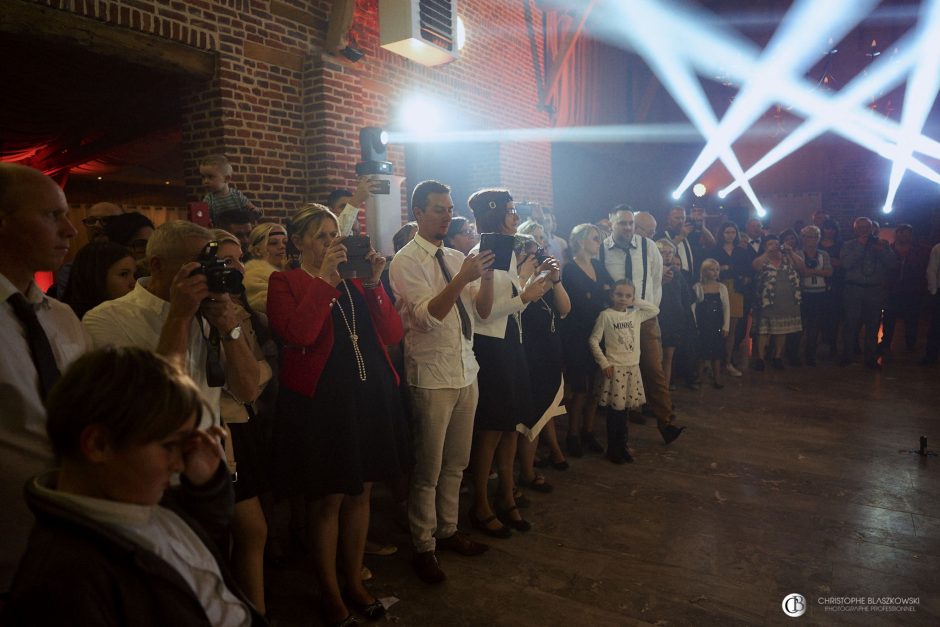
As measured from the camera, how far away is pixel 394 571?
2.79 meters

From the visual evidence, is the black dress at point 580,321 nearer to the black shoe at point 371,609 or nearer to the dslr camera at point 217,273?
the black shoe at point 371,609

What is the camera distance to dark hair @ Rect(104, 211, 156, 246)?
2.77 metres

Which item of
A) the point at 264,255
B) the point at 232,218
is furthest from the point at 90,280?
the point at 232,218

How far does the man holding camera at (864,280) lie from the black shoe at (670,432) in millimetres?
3874

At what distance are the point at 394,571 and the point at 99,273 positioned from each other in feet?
6.10

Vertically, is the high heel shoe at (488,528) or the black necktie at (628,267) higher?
the black necktie at (628,267)

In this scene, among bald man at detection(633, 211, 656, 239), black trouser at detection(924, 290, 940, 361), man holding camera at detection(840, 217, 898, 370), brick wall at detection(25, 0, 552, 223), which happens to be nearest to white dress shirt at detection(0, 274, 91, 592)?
brick wall at detection(25, 0, 552, 223)

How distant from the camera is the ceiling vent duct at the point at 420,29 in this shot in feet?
17.7

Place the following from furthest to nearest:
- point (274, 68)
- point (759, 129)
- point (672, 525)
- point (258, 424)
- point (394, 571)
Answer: point (759, 129)
point (274, 68)
point (672, 525)
point (394, 571)
point (258, 424)

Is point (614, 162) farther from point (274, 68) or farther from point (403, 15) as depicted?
point (274, 68)

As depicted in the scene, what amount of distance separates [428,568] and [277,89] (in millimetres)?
3919

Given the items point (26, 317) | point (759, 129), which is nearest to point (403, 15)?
point (26, 317)

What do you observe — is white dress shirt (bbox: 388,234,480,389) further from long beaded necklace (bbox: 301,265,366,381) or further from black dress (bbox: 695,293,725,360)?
black dress (bbox: 695,293,725,360)

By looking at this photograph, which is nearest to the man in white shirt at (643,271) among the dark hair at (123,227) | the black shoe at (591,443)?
the black shoe at (591,443)
